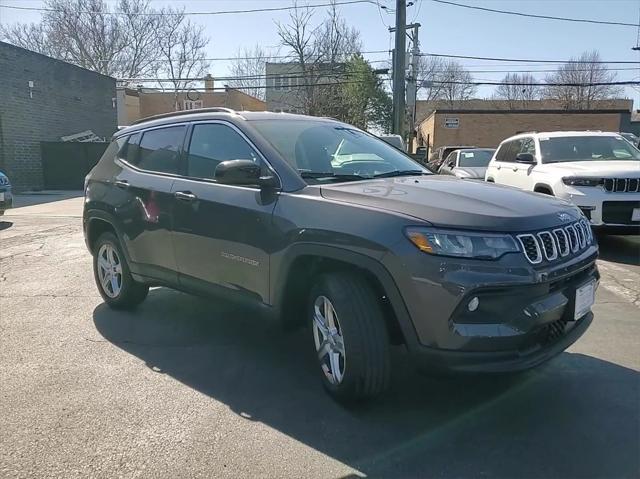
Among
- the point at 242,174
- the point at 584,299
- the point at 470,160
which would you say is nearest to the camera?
the point at 584,299

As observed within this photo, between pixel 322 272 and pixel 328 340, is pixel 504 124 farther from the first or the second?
pixel 328 340

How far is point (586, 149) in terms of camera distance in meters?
8.57

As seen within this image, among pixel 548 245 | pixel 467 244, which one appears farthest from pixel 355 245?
pixel 548 245

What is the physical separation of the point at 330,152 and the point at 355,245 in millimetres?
1250

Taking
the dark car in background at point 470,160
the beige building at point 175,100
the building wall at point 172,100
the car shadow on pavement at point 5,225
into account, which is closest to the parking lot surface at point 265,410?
the car shadow on pavement at point 5,225

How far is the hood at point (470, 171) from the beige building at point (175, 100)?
105ft

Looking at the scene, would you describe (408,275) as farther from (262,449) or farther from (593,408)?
(593,408)

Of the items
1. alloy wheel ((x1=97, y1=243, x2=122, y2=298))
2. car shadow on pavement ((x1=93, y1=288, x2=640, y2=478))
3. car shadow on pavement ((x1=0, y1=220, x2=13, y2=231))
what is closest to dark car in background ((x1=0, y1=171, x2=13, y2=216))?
car shadow on pavement ((x1=0, y1=220, x2=13, y2=231))

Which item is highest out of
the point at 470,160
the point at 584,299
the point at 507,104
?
the point at 507,104

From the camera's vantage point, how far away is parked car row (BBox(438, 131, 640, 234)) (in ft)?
23.1

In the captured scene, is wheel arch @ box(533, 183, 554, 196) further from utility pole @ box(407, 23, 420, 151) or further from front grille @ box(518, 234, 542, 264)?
utility pole @ box(407, 23, 420, 151)

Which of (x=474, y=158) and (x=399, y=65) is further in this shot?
(x=399, y=65)

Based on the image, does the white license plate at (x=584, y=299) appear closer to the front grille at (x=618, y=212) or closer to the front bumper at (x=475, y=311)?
the front bumper at (x=475, y=311)

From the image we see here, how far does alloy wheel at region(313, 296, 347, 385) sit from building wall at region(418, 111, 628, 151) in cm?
3085
